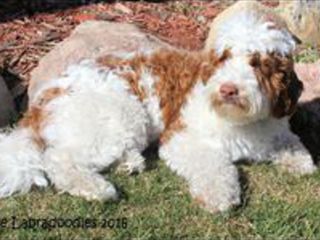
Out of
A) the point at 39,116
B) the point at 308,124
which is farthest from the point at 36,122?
the point at 308,124

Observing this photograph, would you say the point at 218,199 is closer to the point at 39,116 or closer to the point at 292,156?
the point at 292,156

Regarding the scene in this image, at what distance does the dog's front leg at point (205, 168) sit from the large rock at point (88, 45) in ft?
3.21

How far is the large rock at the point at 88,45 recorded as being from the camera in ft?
24.4

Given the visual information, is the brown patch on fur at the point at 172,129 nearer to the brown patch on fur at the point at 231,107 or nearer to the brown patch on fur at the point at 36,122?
the brown patch on fur at the point at 231,107

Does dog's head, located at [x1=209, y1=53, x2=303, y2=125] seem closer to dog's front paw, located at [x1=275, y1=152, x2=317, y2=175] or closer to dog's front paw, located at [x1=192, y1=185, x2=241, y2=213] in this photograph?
dog's front paw, located at [x1=192, y1=185, x2=241, y2=213]

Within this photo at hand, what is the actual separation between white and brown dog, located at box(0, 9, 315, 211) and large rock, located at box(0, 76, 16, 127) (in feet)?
2.96

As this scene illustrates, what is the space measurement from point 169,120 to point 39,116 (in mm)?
1002

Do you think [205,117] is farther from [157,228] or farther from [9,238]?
[9,238]

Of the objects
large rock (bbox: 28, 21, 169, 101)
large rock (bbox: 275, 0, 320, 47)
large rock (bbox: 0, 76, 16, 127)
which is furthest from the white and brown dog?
large rock (bbox: 275, 0, 320, 47)

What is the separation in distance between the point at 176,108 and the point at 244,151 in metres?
0.62

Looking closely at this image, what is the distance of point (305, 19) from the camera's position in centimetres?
930

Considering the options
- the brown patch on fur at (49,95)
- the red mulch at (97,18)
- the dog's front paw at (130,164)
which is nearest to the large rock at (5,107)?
the red mulch at (97,18)

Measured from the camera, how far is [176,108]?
6.89 meters

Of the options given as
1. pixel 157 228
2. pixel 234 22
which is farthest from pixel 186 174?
pixel 234 22
